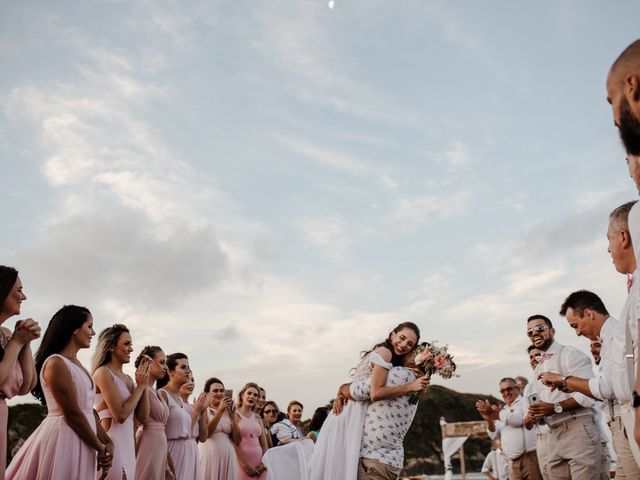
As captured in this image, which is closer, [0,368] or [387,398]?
[0,368]

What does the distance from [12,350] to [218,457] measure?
567 centimetres

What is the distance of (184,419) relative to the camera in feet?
27.3

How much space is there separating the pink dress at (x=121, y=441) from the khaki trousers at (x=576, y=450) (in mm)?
4520

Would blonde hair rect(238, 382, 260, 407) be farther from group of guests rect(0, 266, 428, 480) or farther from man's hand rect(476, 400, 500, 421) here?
man's hand rect(476, 400, 500, 421)

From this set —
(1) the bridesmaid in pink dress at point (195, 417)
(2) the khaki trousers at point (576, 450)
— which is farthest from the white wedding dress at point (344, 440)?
(1) the bridesmaid in pink dress at point (195, 417)

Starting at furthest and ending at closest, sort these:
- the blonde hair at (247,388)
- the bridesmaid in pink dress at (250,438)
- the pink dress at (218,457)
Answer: the blonde hair at (247,388)
the bridesmaid in pink dress at (250,438)
the pink dress at (218,457)

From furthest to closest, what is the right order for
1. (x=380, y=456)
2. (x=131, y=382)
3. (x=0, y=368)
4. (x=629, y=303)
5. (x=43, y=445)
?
(x=131, y=382)
(x=380, y=456)
(x=43, y=445)
(x=0, y=368)
(x=629, y=303)

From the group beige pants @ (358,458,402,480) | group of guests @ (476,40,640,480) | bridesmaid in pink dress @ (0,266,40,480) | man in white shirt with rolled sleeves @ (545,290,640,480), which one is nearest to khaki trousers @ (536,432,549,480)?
group of guests @ (476,40,640,480)

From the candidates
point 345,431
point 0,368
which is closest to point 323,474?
point 345,431

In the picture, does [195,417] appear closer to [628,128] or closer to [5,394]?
[5,394]

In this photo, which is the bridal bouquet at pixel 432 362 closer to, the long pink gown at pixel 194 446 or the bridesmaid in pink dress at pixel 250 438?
the long pink gown at pixel 194 446

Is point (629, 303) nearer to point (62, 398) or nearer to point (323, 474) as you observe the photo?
point (323, 474)

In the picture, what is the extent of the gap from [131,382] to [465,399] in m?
34.4

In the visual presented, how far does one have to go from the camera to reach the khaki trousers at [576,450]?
641cm
